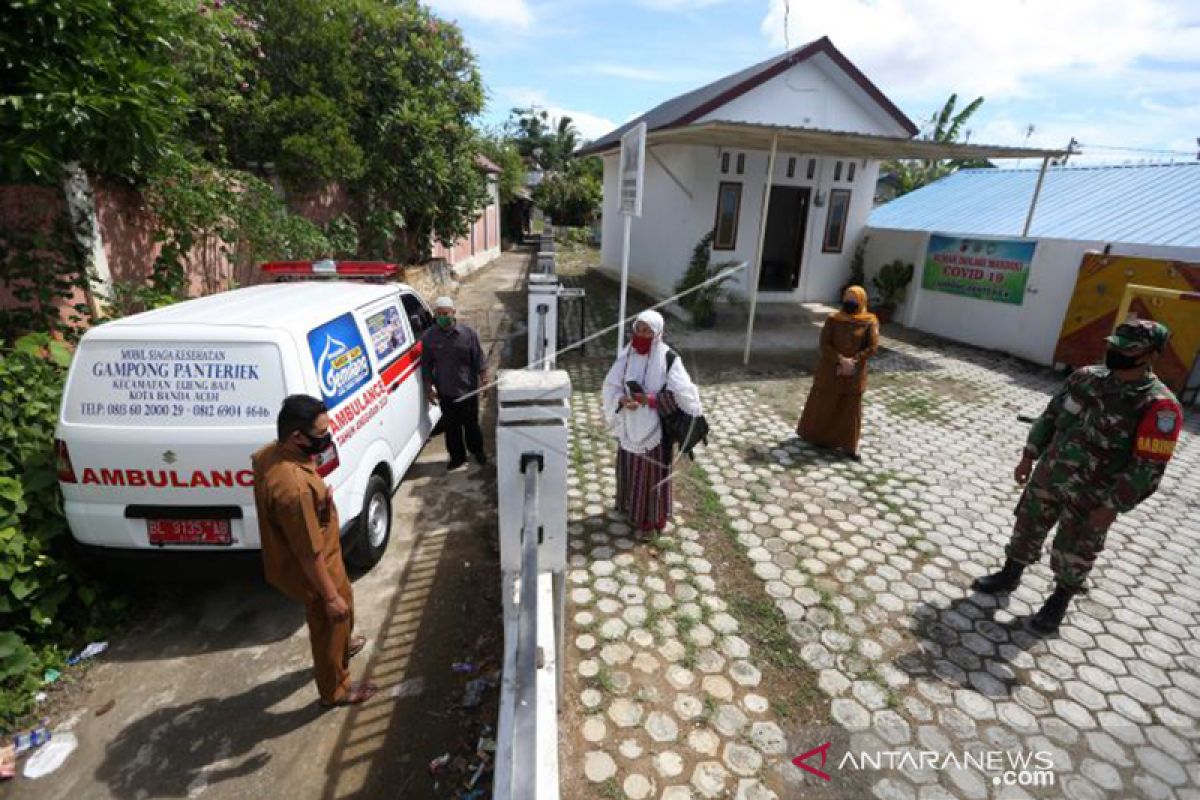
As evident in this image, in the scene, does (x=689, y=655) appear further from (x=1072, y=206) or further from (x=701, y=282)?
(x=1072, y=206)

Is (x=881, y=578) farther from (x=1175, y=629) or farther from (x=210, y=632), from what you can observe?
(x=210, y=632)

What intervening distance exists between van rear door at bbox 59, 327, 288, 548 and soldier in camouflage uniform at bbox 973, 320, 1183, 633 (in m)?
4.69

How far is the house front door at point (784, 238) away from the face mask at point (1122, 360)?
1011 cm

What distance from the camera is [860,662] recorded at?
324 cm

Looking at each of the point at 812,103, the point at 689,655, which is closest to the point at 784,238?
the point at 812,103

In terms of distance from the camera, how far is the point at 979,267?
34.9ft

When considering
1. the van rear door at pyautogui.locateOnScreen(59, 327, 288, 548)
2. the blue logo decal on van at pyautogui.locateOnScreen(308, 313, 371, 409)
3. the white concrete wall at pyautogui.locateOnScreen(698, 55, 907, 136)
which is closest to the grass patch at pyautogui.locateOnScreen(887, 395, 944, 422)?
the blue logo decal on van at pyautogui.locateOnScreen(308, 313, 371, 409)

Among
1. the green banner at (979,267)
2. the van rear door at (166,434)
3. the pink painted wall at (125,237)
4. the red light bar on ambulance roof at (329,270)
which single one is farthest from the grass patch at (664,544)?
the green banner at (979,267)

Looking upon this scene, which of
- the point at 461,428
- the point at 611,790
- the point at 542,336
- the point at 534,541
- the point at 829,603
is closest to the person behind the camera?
the point at 534,541

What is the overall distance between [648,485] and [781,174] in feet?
33.2

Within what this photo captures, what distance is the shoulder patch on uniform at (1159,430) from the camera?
2.91 m

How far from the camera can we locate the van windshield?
305 cm

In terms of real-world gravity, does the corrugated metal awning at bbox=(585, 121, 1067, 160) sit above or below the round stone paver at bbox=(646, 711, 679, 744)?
above

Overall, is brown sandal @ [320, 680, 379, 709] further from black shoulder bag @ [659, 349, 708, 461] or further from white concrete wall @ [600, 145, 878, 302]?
white concrete wall @ [600, 145, 878, 302]
